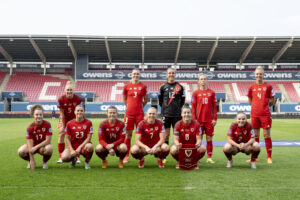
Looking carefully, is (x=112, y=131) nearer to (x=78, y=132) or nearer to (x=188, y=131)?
(x=78, y=132)

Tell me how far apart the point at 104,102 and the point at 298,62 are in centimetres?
2475

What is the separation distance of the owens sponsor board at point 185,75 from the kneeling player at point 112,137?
90.6 feet

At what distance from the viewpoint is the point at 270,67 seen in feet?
111

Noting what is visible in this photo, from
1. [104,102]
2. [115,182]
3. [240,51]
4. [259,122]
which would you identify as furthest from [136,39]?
[115,182]

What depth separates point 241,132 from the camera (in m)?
5.25

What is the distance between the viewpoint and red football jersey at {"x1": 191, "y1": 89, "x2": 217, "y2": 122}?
5762 millimetres

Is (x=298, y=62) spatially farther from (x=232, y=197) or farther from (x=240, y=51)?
(x=232, y=197)

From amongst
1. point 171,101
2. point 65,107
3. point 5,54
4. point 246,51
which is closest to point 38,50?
point 5,54

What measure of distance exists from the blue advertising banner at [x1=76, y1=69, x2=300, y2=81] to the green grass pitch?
27565mm

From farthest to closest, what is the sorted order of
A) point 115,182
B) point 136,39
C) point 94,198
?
point 136,39 < point 115,182 < point 94,198

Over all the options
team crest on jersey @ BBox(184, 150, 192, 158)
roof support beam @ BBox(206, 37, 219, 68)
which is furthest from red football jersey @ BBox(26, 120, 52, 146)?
roof support beam @ BBox(206, 37, 219, 68)

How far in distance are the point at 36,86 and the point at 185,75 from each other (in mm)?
17839

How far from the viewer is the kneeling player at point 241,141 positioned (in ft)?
16.5

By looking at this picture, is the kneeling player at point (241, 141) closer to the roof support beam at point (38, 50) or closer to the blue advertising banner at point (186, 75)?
the blue advertising banner at point (186, 75)
